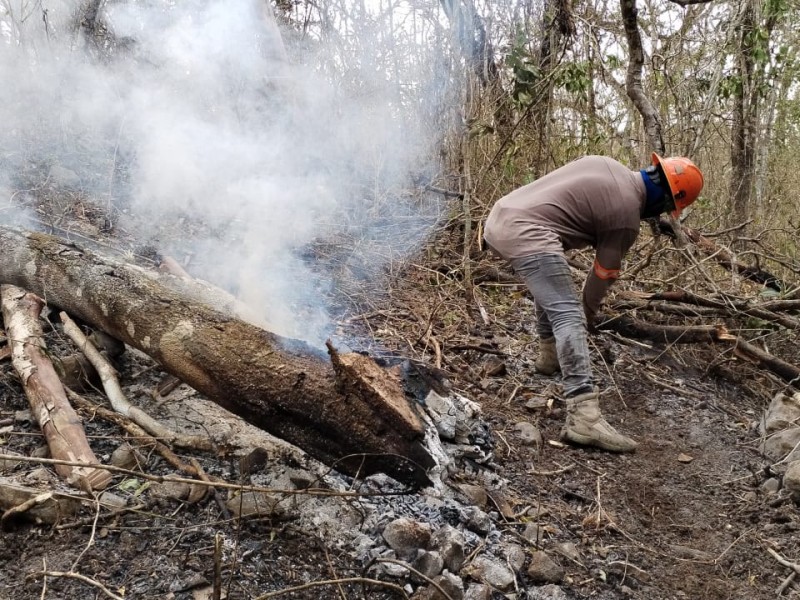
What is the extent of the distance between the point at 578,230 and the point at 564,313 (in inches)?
20.7

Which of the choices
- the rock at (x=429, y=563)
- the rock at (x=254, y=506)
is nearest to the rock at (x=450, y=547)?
the rock at (x=429, y=563)

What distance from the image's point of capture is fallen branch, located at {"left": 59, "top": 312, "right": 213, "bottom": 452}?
8.18 ft

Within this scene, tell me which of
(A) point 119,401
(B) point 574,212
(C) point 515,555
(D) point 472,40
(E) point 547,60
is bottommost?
(C) point 515,555

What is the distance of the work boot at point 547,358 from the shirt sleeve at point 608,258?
0.41 m

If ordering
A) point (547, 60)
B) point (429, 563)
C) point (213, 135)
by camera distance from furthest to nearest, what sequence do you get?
point (547, 60), point (213, 135), point (429, 563)

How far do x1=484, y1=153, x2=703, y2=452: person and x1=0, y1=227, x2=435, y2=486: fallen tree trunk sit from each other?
3.81 feet

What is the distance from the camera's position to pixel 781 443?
3215mm

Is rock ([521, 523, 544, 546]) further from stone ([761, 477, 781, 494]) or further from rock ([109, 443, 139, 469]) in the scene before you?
rock ([109, 443, 139, 469])

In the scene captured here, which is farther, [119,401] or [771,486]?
[771,486]

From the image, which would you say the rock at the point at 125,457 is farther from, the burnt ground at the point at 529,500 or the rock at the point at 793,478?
the rock at the point at 793,478

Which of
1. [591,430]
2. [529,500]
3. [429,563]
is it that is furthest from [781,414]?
[429,563]

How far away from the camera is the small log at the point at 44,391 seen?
218 cm

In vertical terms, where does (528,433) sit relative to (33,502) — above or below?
below

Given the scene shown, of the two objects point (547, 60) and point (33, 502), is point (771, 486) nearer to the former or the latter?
point (33, 502)
